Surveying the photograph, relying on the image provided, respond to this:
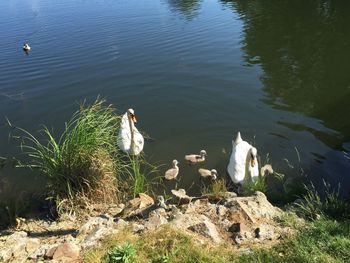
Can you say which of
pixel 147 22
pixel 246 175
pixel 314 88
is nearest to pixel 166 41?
pixel 147 22

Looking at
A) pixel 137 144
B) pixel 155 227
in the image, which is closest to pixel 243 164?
pixel 137 144

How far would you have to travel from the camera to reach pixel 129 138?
34.6ft

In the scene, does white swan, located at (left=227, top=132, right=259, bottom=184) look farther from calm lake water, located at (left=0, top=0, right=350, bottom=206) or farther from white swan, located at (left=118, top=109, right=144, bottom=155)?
white swan, located at (left=118, top=109, right=144, bottom=155)

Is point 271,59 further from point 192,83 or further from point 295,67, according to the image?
point 192,83

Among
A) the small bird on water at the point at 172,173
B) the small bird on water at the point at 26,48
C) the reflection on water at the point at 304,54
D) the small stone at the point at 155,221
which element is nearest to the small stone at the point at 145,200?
the small stone at the point at 155,221

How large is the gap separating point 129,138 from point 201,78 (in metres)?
5.21

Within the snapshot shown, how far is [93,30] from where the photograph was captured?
71.8ft

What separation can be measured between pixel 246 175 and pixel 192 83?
6.37m

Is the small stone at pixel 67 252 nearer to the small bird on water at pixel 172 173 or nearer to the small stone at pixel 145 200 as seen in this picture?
the small stone at pixel 145 200

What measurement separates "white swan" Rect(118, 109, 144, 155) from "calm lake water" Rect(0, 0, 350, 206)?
0.68 metres

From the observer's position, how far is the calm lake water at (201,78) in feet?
35.8

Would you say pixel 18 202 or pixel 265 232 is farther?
pixel 18 202

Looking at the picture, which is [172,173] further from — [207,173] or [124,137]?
[124,137]

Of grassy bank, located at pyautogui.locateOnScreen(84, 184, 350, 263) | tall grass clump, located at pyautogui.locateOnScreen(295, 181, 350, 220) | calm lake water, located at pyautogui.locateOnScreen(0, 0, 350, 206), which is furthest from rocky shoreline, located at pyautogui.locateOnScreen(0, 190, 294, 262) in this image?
calm lake water, located at pyautogui.locateOnScreen(0, 0, 350, 206)
